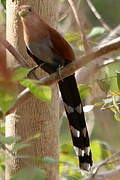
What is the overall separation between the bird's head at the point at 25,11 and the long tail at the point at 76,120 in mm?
293

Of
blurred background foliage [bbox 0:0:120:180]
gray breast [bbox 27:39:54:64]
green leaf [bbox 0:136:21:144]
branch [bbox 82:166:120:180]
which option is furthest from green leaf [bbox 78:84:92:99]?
green leaf [bbox 0:136:21:144]

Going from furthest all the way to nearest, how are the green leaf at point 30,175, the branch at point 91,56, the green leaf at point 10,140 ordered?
the branch at point 91,56, the green leaf at point 10,140, the green leaf at point 30,175

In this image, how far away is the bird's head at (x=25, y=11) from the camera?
58.1 inches

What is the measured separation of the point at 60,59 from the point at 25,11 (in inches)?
10.0

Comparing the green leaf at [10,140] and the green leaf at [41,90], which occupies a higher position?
the green leaf at [41,90]

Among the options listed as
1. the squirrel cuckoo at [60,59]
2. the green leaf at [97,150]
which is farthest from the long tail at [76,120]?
the green leaf at [97,150]

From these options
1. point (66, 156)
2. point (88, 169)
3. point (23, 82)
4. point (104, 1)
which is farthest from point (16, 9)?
point (104, 1)

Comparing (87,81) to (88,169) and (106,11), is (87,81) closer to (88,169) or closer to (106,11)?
(88,169)

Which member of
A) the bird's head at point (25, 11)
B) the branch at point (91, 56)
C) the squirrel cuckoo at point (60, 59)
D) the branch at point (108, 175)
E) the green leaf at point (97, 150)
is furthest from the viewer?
the green leaf at point (97, 150)

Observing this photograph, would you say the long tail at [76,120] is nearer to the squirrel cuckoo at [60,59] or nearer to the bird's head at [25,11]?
the squirrel cuckoo at [60,59]

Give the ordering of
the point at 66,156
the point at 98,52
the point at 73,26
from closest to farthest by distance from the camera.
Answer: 1. the point at 98,52
2. the point at 66,156
3. the point at 73,26

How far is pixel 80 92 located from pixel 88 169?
0.28 meters

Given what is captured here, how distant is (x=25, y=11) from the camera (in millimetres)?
1480

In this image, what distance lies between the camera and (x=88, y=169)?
5.45ft
